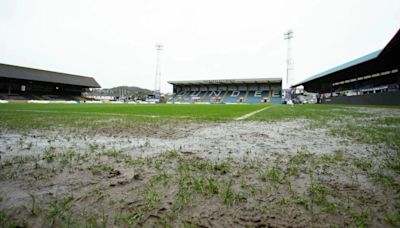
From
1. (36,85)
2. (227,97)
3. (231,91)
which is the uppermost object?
(231,91)

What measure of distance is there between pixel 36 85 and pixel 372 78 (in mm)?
61217

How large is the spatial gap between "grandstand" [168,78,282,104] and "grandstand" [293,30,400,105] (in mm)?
13171

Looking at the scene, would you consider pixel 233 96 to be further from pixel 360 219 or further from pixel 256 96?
pixel 360 219

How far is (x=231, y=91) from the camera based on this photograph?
2402 inches

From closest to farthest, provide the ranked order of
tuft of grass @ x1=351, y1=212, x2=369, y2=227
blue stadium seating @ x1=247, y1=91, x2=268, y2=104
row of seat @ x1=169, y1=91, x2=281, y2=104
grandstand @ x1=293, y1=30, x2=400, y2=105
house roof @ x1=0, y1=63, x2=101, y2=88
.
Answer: tuft of grass @ x1=351, y1=212, x2=369, y2=227, grandstand @ x1=293, y1=30, x2=400, y2=105, house roof @ x1=0, y1=63, x2=101, y2=88, blue stadium seating @ x1=247, y1=91, x2=268, y2=104, row of seat @ x1=169, y1=91, x2=281, y2=104

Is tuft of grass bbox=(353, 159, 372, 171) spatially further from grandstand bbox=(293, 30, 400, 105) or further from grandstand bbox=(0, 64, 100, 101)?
grandstand bbox=(0, 64, 100, 101)

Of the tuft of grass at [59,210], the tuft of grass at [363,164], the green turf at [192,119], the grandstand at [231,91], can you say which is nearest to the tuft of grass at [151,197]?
the tuft of grass at [59,210]

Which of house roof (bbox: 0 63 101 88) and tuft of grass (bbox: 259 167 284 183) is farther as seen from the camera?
house roof (bbox: 0 63 101 88)

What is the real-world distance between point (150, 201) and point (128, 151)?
150 cm

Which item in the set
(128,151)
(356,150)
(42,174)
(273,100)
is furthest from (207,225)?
(273,100)

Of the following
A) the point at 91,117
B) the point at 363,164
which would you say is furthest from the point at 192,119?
the point at 363,164

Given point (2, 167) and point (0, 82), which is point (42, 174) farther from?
point (0, 82)

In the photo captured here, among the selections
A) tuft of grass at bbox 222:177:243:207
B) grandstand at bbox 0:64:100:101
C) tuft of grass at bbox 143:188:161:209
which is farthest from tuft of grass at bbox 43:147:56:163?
grandstand at bbox 0:64:100:101

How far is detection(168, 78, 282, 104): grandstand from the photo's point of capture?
180ft
